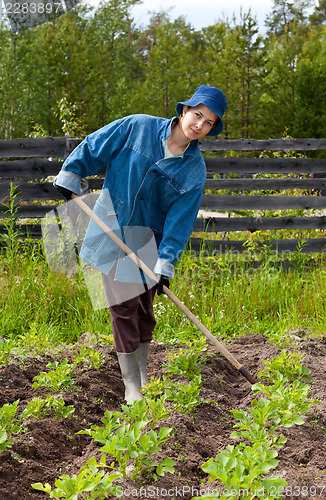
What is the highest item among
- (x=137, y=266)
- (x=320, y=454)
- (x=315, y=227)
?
(x=137, y=266)

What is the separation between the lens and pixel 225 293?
4.93m

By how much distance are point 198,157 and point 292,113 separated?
14.5 m

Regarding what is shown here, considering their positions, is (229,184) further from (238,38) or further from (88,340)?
(238,38)

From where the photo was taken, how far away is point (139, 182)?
313cm

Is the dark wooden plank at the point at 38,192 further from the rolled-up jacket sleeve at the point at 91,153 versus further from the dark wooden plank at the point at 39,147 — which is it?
the rolled-up jacket sleeve at the point at 91,153

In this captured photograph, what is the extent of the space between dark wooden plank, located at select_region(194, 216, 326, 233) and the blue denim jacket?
2356 millimetres

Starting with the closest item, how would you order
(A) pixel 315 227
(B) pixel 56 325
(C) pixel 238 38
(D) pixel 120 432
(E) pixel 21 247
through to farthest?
1. (D) pixel 120 432
2. (B) pixel 56 325
3. (E) pixel 21 247
4. (A) pixel 315 227
5. (C) pixel 238 38

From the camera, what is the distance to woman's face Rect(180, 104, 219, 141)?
298 centimetres

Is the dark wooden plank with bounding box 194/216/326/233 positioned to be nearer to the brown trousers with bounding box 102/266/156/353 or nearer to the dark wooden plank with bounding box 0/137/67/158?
the dark wooden plank with bounding box 0/137/67/158

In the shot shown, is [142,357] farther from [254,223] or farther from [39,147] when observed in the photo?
[39,147]

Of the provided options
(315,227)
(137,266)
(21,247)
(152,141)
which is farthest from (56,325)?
(315,227)

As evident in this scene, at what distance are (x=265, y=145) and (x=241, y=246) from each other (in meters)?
3.77

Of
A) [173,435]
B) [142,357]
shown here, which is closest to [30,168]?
[142,357]

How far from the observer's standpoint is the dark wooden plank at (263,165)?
635cm
